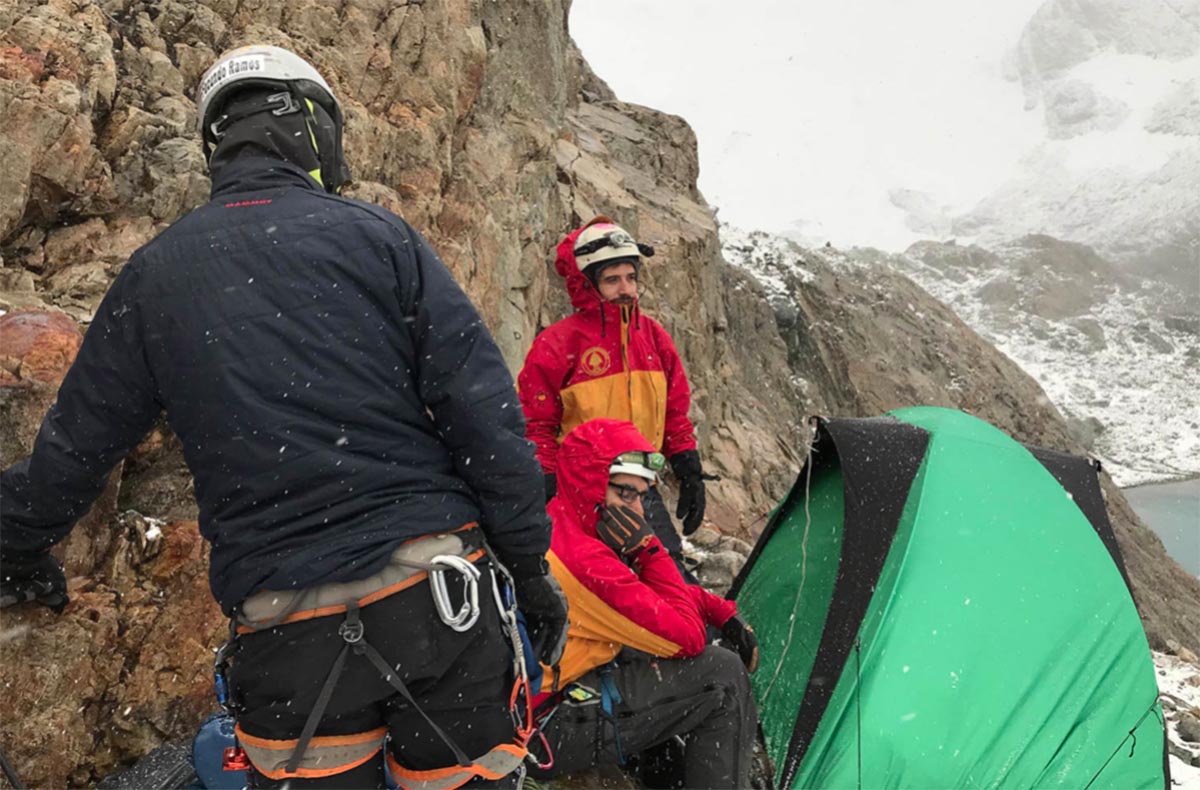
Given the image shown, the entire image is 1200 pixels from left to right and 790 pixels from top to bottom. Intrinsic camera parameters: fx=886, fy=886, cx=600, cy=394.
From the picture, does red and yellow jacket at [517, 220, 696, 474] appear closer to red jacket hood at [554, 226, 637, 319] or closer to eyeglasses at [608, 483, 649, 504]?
red jacket hood at [554, 226, 637, 319]

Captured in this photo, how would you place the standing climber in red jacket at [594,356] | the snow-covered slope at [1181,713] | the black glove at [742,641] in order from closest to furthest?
the black glove at [742,641], the standing climber in red jacket at [594,356], the snow-covered slope at [1181,713]

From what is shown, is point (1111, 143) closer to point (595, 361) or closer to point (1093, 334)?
point (1093, 334)

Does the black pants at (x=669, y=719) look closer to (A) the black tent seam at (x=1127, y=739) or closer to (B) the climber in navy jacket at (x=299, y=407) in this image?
(B) the climber in navy jacket at (x=299, y=407)

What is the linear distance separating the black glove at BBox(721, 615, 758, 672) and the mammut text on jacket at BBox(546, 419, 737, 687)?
45 centimetres

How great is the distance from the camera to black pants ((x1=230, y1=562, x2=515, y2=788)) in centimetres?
224

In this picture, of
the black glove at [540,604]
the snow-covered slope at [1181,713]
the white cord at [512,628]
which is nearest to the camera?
the white cord at [512,628]

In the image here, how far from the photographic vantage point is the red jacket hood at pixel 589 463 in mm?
3902

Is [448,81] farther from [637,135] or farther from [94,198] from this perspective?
[637,135]

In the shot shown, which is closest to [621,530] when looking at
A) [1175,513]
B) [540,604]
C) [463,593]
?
[540,604]

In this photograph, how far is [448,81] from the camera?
23.3 feet

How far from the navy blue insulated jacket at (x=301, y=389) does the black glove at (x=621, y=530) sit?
142 centimetres

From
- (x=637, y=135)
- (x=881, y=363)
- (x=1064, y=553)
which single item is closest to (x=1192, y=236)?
(x=881, y=363)

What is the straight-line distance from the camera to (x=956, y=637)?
4.63 m

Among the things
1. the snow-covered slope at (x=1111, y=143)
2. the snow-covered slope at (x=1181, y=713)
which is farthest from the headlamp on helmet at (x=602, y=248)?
the snow-covered slope at (x=1111, y=143)
